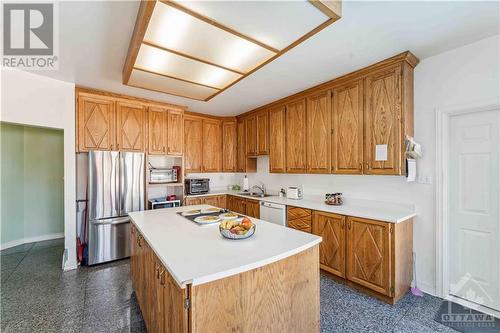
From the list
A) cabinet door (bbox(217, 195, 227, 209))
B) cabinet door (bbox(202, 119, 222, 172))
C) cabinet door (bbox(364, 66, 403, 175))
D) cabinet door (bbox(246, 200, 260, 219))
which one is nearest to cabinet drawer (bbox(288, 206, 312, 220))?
cabinet door (bbox(246, 200, 260, 219))

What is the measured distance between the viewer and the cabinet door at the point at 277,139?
3.98 m

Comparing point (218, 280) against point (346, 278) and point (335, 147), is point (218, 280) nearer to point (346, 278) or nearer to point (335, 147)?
point (346, 278)

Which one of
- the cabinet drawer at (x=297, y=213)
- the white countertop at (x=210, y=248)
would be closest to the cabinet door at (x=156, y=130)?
the white countertop at (x=210, y=248)

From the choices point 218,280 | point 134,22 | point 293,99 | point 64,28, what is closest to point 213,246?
point 218,280

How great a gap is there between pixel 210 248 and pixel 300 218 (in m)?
1.99

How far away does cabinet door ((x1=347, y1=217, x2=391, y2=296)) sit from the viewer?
2311mm

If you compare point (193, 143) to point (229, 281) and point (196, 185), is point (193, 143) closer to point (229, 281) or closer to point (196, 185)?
point (196, 185)

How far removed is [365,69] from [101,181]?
12.9 feet

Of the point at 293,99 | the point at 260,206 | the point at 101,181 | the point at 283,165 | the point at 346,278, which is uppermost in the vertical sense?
the point at 293,99

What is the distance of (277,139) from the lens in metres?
4.10

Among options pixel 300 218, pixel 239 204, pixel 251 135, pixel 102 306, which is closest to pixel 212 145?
pixel 251 135

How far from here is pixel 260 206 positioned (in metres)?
3.91

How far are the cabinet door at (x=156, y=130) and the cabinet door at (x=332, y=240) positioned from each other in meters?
2.89

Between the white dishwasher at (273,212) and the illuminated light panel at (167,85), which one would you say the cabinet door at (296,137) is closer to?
the white dishwasher at (273,212)
